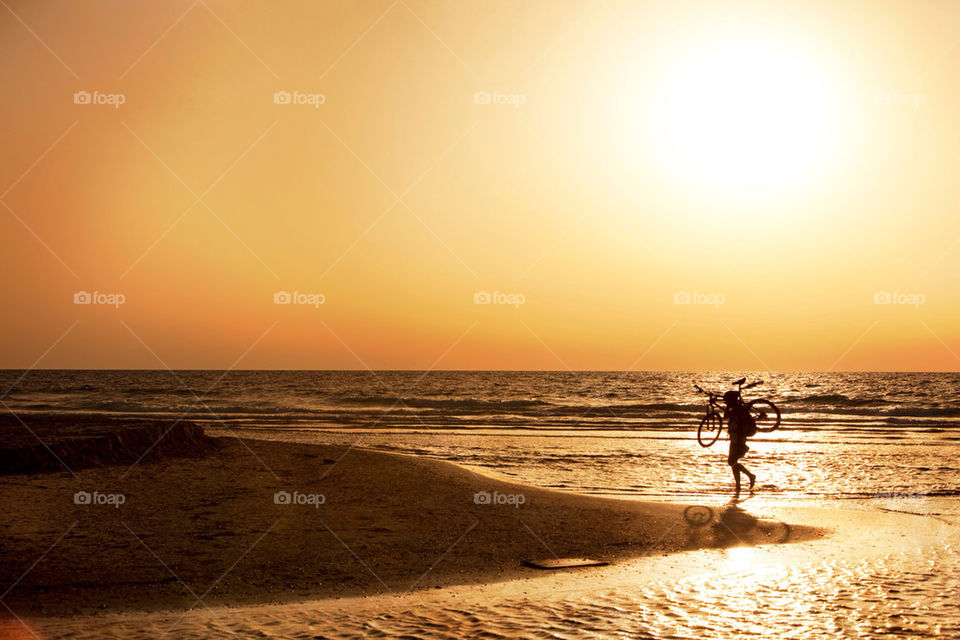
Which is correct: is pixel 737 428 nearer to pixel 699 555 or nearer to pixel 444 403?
pixel 699 555

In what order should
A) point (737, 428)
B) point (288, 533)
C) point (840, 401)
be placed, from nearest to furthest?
point (288, 533) → point (737, 428) → point (840, 401)

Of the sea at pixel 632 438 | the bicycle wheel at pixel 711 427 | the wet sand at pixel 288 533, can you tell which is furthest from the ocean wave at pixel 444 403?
the wet sand at pixel 288 533

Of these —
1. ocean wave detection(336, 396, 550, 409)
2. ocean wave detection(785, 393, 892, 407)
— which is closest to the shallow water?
ocean wave detection(336, 396, 550, 409)

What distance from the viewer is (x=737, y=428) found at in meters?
16.1

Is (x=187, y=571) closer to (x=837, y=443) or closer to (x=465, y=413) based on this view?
(x=837, y=443)

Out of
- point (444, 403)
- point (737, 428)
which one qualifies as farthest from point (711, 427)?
point (444, 403)

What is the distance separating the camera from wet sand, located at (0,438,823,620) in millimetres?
7496

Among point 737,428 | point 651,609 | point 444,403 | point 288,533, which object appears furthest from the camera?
point 444,403

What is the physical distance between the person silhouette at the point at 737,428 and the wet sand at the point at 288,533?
11.3ft

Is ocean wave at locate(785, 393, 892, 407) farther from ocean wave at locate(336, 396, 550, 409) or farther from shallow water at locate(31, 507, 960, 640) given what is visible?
shallow water at locate(31, 507, 960, 640)

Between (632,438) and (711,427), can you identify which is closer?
(711,427)

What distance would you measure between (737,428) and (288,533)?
1047cm

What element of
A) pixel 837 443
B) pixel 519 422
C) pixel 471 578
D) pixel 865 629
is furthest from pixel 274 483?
pixel 519 422

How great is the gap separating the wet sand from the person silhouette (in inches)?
135
